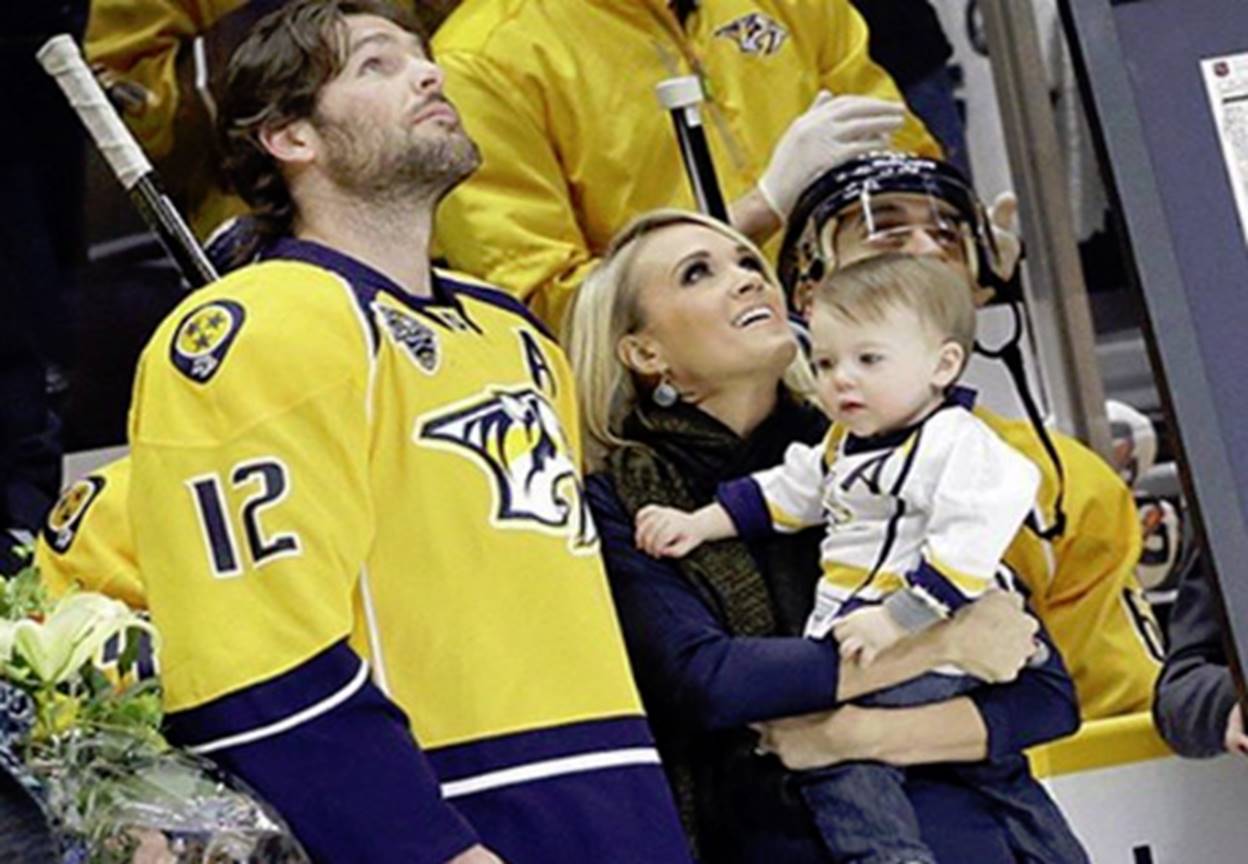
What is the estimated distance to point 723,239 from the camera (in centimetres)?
250

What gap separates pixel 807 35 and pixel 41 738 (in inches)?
65.1

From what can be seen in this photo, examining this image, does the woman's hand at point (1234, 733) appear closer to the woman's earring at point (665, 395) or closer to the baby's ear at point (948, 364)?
the baby's ear at point (948, 364)

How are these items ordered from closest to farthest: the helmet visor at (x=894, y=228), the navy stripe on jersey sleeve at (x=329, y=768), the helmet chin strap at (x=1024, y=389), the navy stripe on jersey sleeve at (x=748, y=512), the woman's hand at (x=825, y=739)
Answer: the navy stripe on jersey sleeve at (x=329, y=768), the woman's hand at (x=825, y=739), the navy stripe on jersey sleeve at (x=748, y=512), the helmet visor at (x=894, y=228), the helmet chin strap at (x=1024, y=389)

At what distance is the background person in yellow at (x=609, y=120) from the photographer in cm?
272

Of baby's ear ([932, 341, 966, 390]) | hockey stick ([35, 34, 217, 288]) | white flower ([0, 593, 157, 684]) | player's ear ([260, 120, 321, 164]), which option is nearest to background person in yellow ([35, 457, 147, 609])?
hockey stick ([35, 34, 217, 288])

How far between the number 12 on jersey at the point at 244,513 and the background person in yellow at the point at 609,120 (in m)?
0.81

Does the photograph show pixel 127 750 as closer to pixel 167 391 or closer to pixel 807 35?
pixel 167 391

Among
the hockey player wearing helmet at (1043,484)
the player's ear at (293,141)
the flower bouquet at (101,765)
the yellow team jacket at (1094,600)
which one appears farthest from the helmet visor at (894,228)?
the flower bouquet at (101,765)

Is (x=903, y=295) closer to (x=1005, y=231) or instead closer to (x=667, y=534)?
(x=667, y=534)

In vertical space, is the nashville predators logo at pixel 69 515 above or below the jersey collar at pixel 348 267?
below

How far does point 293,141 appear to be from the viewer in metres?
2.22

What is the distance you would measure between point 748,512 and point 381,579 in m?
0.47

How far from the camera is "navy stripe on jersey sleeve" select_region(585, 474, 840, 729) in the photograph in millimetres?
2184

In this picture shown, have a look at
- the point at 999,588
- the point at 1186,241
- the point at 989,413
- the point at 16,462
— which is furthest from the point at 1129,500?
the point at 1186,241
